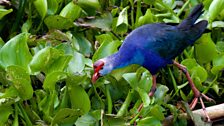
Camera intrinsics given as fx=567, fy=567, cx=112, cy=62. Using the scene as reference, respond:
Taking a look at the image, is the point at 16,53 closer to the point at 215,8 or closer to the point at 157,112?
the point at 157,112

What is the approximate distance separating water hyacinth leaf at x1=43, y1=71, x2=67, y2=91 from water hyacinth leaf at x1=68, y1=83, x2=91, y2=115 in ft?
0.32

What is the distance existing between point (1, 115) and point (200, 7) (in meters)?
1.23

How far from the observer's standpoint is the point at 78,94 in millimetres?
2598

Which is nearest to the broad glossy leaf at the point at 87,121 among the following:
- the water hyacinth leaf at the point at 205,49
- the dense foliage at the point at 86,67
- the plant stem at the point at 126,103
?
the dense foliage at the point at 86,67

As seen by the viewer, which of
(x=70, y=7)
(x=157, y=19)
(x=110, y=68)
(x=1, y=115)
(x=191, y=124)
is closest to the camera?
(x=1, y=115)

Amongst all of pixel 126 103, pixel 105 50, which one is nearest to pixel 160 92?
pixel 126 103

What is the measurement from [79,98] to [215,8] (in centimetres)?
104

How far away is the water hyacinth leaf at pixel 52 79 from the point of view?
244cm

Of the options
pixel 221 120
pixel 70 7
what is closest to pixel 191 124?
pixel 221 120

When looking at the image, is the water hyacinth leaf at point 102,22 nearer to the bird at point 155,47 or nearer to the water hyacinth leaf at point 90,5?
the water hyacinth leaf at point 90,5

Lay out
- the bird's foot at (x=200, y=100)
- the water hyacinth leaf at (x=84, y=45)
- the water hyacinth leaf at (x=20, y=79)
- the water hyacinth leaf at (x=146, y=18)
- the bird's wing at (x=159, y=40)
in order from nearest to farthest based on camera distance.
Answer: the water hyacinth leaf at (x=20, y=79)
the bird's wing at (x=159, y=40)
the bird's foot at (x=200, y=100)
the water hyacinth leaf at (x=84, y=45)
the water hyacinth leaf at (x=146, y=18)

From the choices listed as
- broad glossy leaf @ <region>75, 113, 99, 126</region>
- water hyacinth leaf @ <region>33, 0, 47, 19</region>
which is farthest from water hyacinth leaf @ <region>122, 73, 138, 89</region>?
water hyacinth leaf @ <region>33, 0, 47, 19</region>

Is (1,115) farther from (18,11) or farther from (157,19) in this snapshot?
(157,19)

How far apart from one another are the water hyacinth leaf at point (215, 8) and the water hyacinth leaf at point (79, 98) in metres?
0.98
